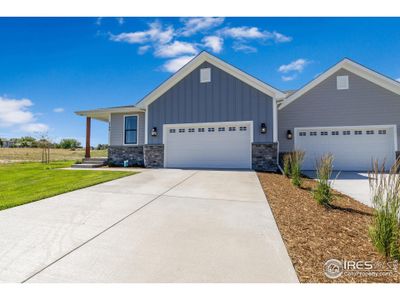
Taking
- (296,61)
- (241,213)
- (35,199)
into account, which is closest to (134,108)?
(35,199)

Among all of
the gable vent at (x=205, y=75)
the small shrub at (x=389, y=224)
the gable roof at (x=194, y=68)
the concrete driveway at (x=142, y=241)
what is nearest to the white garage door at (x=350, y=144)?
the gable roof at (x=194, y=68)

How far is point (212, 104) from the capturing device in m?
10.9

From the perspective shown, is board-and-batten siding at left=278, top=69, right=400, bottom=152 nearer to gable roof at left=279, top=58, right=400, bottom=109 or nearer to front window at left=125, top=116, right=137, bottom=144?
gable roof at left=279, top=58, right=400, bottom=109

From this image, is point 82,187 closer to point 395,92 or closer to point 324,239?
point 324,239

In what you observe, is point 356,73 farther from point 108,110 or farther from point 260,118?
point 108,110

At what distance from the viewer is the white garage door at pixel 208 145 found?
1070 cm

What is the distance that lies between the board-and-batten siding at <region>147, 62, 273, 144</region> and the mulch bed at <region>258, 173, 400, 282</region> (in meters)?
5.89

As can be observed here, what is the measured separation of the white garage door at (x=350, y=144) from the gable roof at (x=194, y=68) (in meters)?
3.21

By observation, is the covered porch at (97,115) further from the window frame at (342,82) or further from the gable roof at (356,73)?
the window frame at (342,82)

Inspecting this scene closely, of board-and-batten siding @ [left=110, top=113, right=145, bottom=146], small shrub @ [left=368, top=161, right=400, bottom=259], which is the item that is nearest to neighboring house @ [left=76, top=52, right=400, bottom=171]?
board-and-batten siding @ [left=110, top=113, right=145, bottom=146]

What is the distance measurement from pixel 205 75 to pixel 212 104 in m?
1.64

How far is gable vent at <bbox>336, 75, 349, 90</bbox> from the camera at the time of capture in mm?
10950
